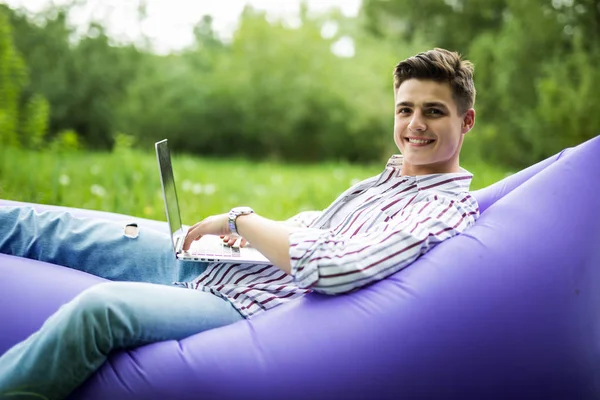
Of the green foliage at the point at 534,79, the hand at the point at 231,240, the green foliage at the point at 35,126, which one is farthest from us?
the green foliage at the point at 534,79

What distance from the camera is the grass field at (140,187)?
150 inches

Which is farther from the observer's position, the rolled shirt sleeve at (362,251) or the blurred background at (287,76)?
the blurred background at (287,76)

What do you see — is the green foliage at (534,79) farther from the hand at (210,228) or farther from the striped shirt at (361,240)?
the hand at (210,228)

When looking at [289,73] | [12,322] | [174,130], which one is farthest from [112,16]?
[12,322]

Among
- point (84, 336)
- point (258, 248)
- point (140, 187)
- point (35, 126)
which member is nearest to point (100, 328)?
point (84, 336)

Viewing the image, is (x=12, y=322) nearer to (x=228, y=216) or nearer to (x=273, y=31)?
(x=228, y=216)

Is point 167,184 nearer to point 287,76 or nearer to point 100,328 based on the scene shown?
point 100,328

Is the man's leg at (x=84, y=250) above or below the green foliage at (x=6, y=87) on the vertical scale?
below

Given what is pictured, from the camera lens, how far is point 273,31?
30.6ft

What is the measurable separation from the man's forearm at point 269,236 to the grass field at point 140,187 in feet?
7.21

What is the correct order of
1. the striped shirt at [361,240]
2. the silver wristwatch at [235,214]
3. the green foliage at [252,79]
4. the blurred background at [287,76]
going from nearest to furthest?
the striped shirt at [361,240]
the silver wristwatch at [235,214]
the blurred background at [287,76]
the green foliage at [252,79]

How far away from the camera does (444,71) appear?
1.58m

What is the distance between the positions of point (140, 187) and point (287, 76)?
554cm

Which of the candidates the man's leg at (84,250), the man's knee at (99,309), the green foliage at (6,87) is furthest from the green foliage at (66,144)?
the man's knee at (99,309)
